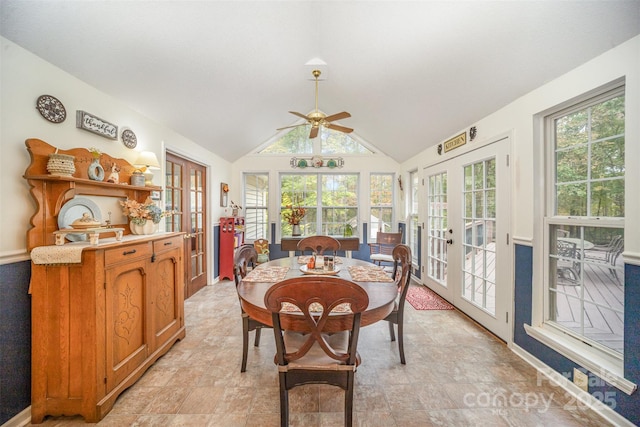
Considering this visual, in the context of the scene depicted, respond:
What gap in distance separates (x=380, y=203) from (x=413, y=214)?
751 mm

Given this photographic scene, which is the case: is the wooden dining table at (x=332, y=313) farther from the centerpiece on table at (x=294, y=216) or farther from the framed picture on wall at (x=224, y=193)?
the framed picture on wall at (x=224, y=193)

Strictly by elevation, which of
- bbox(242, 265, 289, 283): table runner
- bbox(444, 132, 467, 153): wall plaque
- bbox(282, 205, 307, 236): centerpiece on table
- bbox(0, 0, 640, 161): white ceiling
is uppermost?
bbox(0, 0, 640, 161): white ceiling

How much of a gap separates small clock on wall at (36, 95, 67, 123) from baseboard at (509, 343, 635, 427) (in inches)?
156

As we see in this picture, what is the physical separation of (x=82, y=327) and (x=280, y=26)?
267 cm

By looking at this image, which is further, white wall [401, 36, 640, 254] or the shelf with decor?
the shelf with decor

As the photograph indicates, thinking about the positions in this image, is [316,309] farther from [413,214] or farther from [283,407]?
[413,214]

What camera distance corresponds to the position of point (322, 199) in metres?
5.40

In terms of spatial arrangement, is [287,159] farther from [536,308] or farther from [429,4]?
[536,308]

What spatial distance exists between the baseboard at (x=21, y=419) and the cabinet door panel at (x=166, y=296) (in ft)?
2.22

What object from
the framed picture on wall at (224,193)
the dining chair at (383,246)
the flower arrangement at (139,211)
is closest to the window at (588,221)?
the dining chair at (383,246)

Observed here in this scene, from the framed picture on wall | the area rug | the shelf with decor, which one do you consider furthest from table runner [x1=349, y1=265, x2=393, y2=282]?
the framed picture on wall

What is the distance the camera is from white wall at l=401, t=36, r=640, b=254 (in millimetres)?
1459

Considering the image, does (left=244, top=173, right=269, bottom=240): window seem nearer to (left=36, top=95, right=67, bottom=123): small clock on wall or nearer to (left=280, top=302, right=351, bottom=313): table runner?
(left=36, top=95, right=67, bottom=123): small clock on wall

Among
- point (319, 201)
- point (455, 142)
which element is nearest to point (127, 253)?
point (455, 142)
